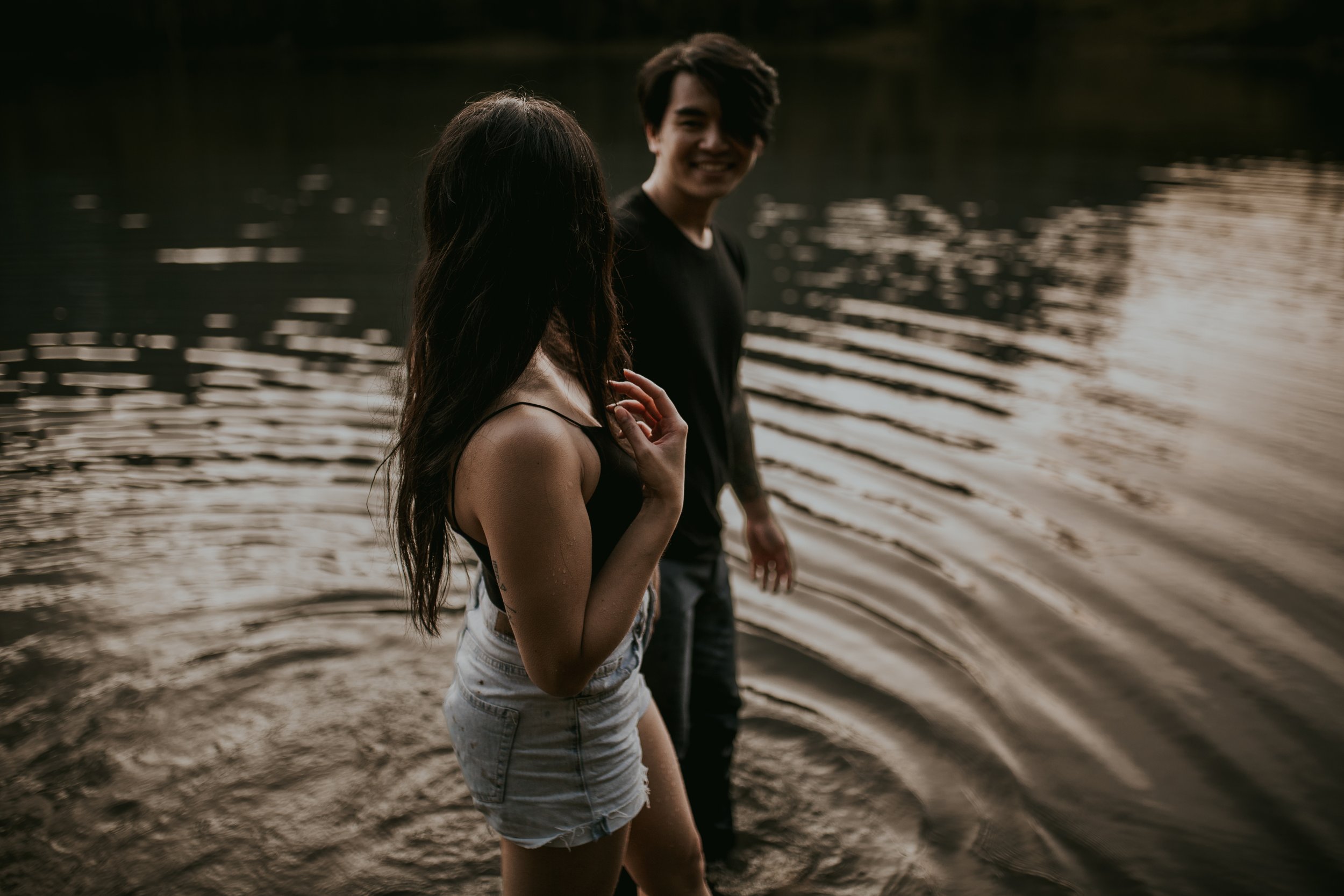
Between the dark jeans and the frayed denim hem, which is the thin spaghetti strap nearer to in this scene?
the frayed denim hem

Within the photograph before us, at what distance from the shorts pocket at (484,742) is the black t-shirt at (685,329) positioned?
97 cm

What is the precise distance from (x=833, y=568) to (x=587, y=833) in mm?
3163

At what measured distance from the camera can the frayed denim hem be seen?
2041 mm

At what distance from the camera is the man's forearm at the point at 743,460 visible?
3.37 meters

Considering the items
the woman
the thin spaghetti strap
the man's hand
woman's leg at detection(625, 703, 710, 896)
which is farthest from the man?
the thin spaghetti strap

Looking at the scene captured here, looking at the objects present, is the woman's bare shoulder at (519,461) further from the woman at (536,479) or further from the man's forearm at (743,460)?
the man's forearm at (743,460)

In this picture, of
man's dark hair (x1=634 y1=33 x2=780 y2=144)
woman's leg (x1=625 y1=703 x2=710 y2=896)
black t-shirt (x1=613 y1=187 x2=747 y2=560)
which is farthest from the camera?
man's dark hair (x1=634 y1=33 x2=780 y2=144)

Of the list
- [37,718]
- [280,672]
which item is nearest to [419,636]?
[280,672]

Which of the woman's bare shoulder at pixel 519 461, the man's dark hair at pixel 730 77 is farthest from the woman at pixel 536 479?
the man's dark hair at pixel 730 77

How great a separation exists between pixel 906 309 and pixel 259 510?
5830 millimetres

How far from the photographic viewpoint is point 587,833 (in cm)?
206

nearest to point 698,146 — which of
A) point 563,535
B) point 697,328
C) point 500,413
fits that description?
point 697,328

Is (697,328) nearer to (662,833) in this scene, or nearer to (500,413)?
(500,413)

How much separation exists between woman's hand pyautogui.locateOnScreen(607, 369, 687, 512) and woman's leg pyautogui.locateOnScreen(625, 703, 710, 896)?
67 cm
